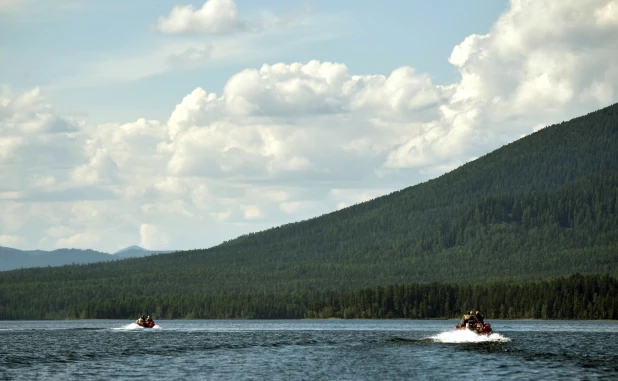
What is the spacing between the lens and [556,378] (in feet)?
316

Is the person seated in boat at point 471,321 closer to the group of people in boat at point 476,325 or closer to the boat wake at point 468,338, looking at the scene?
the group of people in boat at point 476,325

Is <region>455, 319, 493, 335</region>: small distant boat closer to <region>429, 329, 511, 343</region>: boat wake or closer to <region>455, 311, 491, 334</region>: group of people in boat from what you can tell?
<region>455, 311, 491, 334</region>: group of people in boat

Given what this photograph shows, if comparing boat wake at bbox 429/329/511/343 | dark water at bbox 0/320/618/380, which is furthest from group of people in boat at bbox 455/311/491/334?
dark water at bbox 0/320/618/380

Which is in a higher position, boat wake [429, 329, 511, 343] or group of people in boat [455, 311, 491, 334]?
group of people in boat [455, 311, 491, 334]

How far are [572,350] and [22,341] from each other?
280 ft

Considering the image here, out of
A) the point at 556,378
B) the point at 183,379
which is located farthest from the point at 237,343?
the point at 556,378

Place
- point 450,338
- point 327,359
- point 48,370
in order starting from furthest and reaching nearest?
point 450,338 < point 327,359 < point 48,370

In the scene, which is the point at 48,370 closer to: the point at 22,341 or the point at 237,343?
the point at 237,343

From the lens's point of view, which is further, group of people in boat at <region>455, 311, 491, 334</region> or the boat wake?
group of people in boat at <region>455, 311, 491, 334</region>

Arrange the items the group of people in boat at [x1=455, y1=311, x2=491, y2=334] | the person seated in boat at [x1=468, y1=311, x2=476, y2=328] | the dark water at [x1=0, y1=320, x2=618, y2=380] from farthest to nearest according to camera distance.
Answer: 1. the person seated in boat at [x1=468, y1=311, x2=476, y2=328]
2. the group of people in boat at [x1=455, y1=311, x2=491, y2=334]
3. the dark water at [x1=0, y1=320, x2=618, y2=380]

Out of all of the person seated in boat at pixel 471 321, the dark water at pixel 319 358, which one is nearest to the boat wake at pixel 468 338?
the dark water at pixel 319 358

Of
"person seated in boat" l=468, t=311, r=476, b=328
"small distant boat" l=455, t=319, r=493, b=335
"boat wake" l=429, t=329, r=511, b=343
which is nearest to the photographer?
"boat wake" l=429, t=329, r=511, b=343

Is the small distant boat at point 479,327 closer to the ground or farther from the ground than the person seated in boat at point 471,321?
closer to the ground

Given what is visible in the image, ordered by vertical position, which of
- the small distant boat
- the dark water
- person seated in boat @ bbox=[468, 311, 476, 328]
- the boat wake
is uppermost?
person seated in boat @ bbox=[468, 311, 476, 328]
